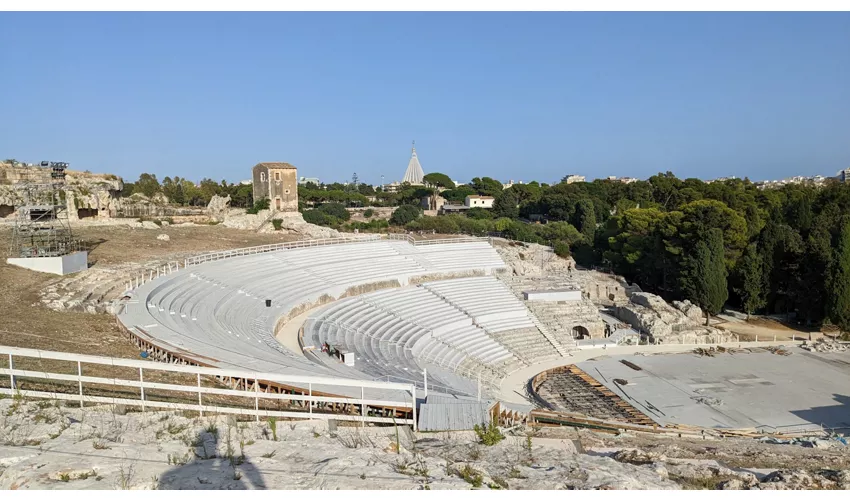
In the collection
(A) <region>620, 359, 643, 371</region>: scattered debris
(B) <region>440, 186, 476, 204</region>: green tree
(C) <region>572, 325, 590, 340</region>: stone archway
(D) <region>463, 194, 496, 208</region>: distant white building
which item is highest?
(B) <region>440, 186, 476, 204</region>: green tree

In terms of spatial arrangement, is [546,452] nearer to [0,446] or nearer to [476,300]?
[0,446]

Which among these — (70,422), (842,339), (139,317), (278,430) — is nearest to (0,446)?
(70,422)

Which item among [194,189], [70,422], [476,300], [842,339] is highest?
[194,189]

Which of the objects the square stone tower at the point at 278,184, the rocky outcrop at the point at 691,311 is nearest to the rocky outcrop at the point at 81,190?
the square stone tower at the point at 278,184

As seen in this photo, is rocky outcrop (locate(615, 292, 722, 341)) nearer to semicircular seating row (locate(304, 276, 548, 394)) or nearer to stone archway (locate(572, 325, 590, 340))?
stone archway (locate(572, 325, 590, 340))

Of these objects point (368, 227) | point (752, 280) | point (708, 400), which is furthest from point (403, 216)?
point (708, 400)

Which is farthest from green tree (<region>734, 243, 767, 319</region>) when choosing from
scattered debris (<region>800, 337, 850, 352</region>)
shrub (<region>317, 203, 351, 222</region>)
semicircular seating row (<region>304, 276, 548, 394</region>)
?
shrub (<region>317, 203, 351, 222</region>)

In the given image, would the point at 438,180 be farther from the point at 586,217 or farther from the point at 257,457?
the point at 257,457
